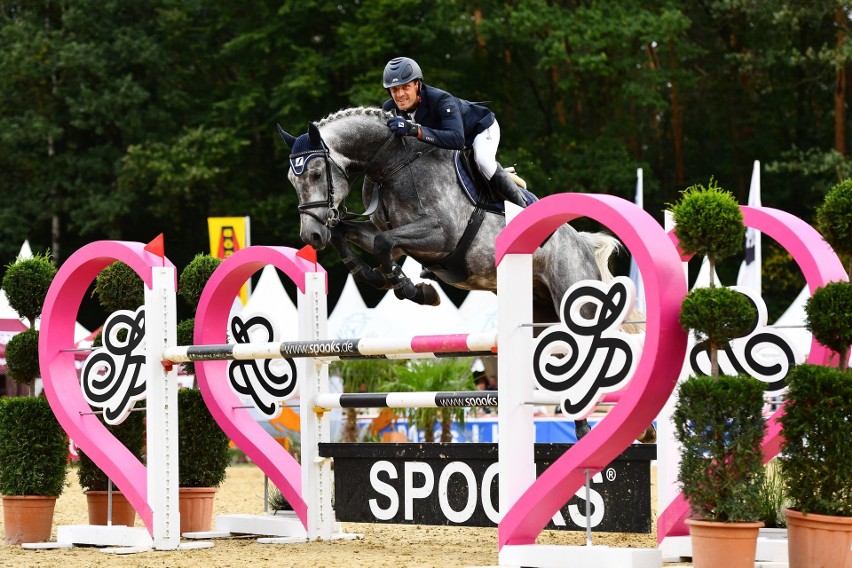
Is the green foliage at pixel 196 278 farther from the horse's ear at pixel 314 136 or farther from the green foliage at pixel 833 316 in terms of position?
the green foliage at pixel 833 316

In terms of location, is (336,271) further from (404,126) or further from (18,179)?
(404,126)

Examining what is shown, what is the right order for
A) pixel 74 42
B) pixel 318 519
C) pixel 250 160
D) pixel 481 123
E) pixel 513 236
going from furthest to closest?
pixel 250 160 < pixel 74 42 < pixel 318 519 < pixel 481 123 < pixel 513 236

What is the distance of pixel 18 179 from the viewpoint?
28.1 meters

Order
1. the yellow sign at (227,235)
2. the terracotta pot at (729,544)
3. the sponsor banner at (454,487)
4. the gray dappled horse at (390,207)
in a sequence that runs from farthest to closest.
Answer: the yellow sign at (227,235) < the gray dappled horse at (390,207) < the sponsor banner at (454,487) < the terracotta pot at (729,544)

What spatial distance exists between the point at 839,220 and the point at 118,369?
14.6ft

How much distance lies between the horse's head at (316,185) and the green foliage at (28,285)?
8.68 feet

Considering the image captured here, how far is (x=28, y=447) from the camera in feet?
25.9

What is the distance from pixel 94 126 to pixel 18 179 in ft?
7.05

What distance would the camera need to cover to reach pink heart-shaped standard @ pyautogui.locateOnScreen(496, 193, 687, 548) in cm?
507

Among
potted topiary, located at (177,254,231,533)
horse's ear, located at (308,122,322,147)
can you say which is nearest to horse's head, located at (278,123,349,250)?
horse's ear, located at (308,122,322,147)

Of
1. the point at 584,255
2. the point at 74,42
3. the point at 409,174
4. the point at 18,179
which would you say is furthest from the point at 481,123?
the point at 18,179

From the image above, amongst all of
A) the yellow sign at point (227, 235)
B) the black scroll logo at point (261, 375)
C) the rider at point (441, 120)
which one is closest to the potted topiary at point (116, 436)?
the black scroll logo at point (261, 375)

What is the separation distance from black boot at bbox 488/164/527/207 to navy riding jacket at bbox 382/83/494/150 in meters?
0.24

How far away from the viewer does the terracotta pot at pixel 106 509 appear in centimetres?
821
